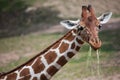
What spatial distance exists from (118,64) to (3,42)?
27.8 feet

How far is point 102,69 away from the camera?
460 inches

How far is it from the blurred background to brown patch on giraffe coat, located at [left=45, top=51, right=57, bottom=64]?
3445 millimetres

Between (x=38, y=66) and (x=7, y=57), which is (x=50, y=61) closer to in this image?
(x=38, y=66)

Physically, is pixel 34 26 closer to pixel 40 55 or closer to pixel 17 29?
pixel 17 29

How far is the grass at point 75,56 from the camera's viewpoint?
38.1ft

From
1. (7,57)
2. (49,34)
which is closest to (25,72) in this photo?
(7,57)

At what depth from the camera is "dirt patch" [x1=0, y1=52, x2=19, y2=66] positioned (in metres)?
15.2

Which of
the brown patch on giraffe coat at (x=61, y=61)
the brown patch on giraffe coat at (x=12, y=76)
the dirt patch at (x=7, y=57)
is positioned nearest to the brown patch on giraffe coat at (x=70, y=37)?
the brown patch on giraffe coat at (x=61, y=61)

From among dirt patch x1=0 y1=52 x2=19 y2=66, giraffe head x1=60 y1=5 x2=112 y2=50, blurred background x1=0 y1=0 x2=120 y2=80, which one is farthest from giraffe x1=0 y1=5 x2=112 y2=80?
dirt patch x1=0 y1=52 x2=19 y2=66

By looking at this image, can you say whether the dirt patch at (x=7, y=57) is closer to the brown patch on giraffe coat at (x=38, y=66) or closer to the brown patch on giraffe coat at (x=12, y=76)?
the brown patch on giraffe coat at (x=12, y=76)

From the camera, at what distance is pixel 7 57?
1596 centimetres

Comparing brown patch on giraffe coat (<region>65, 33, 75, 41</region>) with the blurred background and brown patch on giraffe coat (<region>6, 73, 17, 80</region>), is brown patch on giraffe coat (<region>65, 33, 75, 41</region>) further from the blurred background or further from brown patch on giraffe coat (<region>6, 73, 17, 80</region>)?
the blurred background

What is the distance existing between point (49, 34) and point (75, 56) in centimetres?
554

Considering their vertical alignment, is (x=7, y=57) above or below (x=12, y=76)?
above
